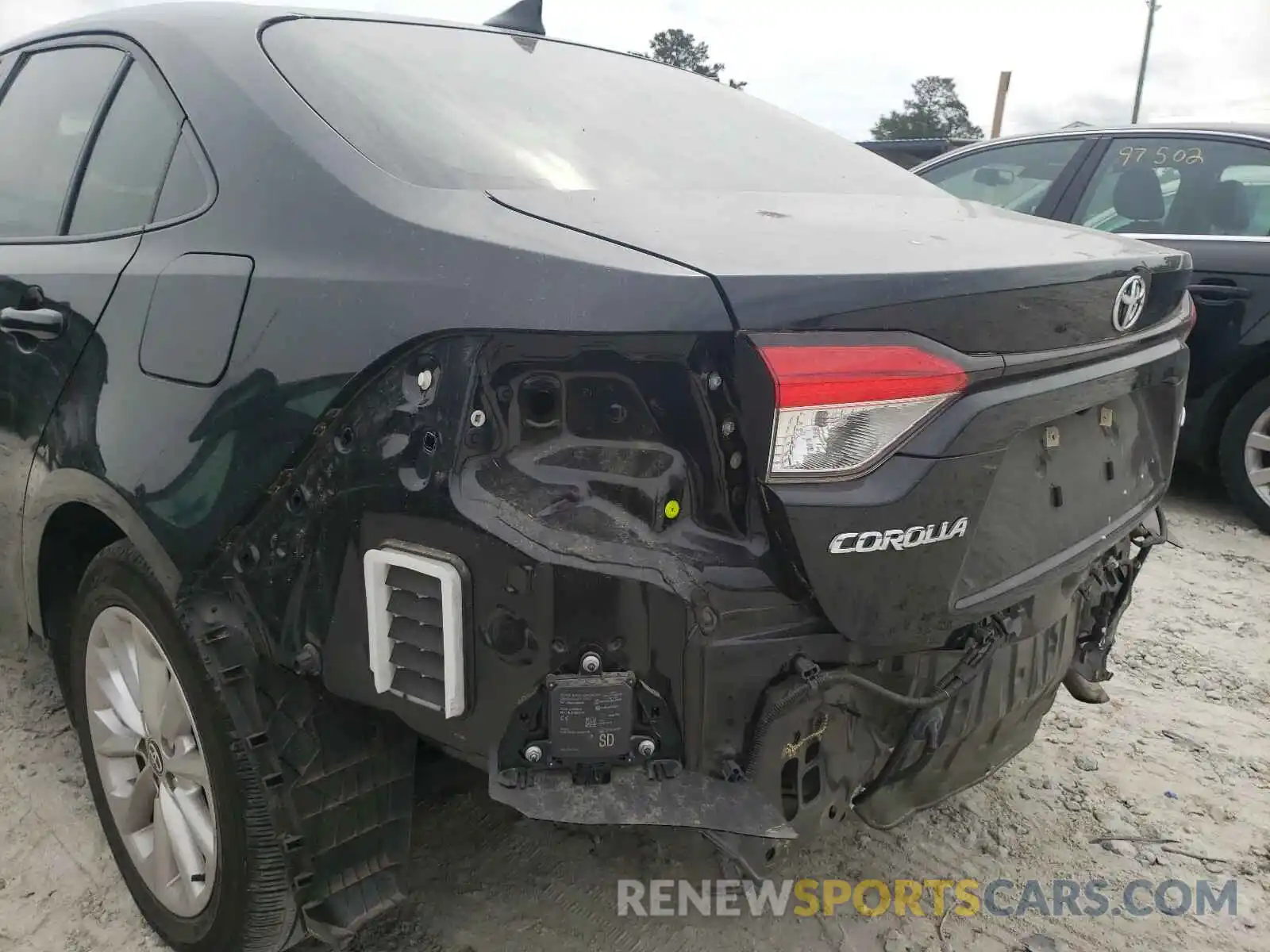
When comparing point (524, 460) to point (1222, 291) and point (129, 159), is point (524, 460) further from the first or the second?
point (1222, 291)

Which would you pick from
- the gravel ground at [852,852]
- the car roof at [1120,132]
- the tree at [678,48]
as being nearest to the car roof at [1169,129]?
the car roof at [1120,132]

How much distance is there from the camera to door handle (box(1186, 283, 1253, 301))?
438cm

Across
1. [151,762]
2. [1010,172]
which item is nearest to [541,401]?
[151,762]

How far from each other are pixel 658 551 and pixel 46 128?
204 cm

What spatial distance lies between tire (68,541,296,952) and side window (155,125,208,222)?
0.66 meters

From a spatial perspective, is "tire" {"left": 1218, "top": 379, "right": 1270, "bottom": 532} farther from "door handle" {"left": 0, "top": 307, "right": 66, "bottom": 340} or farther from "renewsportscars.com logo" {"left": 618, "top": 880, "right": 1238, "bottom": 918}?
"door handle" {"left": 0, "top": 307, "right": 66, "bottom": 340}

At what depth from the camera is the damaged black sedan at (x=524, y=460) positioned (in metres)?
1.41

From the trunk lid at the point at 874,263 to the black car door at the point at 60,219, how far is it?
37.2 inches

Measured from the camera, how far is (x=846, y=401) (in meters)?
1.35

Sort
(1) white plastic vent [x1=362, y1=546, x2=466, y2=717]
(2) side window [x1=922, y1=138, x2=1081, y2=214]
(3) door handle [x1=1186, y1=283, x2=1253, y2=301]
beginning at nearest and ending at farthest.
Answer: (1) white plastic vent [x1=362, y1=546, x2=466, y2=717]
(3) door handle [x1=1186, y1=283, x2=1253, y2=301]
(2) side window [x1=922, y1=138, x2=1081, y2=214]

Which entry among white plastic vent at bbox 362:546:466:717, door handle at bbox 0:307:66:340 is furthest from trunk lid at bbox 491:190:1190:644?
door handle at bbox 0:307:66:340

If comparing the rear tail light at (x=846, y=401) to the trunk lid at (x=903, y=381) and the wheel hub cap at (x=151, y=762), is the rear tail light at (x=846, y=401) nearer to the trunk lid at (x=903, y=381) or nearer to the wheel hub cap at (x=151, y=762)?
the trunk lid at (x=903, y=381)

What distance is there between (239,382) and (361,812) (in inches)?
31.3

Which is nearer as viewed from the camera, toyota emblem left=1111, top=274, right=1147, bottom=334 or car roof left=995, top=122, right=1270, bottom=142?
toyota emblem left=1111, top=274, right=1147, bottom=334
